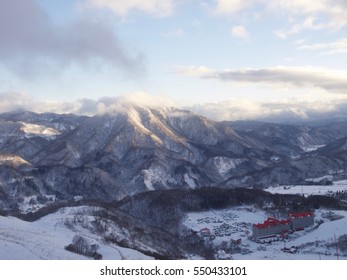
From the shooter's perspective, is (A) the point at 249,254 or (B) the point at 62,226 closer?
(B) the point at 62,226

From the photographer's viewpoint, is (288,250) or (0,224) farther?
(288,250)

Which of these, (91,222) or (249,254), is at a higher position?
(91,222)
